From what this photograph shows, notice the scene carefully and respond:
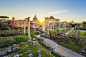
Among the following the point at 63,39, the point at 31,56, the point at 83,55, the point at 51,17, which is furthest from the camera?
→ the point at 51,17

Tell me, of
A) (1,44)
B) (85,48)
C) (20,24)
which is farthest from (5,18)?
(85,48)

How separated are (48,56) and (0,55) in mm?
7241

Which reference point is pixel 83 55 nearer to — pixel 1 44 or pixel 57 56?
pixel 57 56

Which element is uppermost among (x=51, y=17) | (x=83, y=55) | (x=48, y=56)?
(x=51, y=17)

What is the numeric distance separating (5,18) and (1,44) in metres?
43.6

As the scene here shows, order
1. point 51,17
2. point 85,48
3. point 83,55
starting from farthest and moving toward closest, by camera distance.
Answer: point 51,17 → point 85,48 → point 83,55

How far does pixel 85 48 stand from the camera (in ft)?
37.8

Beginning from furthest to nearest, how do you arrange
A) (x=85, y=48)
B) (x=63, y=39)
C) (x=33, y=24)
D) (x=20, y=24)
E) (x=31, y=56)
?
1. (x=33, y=24)
2. (x=20, y=24)
3. (x=63, y=39)
4. (x=85, y=48)
5. (x=31, y=56)

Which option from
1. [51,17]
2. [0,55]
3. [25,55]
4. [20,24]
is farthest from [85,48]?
[20,24]

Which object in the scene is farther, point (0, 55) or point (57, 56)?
point (57, 56)

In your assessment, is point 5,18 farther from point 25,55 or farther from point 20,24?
point 25,55

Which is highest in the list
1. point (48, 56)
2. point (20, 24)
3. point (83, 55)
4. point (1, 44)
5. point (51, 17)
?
point (51, 17)

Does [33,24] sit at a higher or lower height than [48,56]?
higher

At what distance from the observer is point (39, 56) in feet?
26.5
